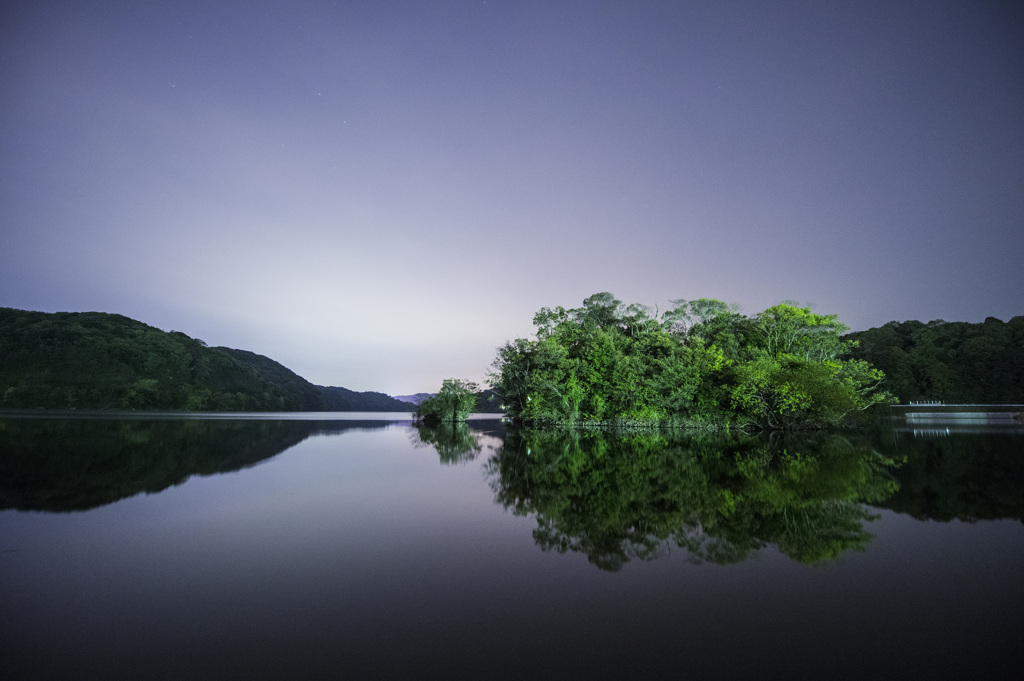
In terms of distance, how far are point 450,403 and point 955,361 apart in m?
83.8

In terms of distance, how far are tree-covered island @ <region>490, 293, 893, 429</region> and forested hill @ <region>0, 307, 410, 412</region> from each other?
71.9 metres

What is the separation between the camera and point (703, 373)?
116 feet

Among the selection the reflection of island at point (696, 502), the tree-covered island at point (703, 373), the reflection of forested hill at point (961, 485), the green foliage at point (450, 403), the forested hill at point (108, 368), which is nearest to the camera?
the reflection of island at point (696, 502)

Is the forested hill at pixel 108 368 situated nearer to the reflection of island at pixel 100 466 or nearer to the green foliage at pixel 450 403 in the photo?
the green foliage at pixel 450 403

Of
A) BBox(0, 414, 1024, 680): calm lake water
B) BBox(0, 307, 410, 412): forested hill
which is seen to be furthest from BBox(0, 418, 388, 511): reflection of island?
BBox(0, 307, 410, 412): forested hill

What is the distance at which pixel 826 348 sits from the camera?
36.7 m

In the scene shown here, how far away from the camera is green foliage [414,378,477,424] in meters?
50.3

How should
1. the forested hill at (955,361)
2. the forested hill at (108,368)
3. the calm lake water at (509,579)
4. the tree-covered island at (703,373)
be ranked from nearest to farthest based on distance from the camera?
1. the calm lake water at (509,579)
2. the tree-covered island at (703,373)
3. the forested hill at (955,361)
4. the forested hill at (108,368)

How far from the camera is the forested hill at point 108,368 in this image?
70375 millimetres

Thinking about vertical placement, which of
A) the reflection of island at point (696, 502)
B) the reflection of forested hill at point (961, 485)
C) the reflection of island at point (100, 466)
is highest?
the reflection of island at point (100, 466)

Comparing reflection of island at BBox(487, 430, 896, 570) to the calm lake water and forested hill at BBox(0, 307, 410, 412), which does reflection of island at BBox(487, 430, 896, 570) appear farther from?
forested hill at BBox(0, 307, 410, 412)

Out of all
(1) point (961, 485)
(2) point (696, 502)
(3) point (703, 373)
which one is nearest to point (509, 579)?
(2) point (696, 502)

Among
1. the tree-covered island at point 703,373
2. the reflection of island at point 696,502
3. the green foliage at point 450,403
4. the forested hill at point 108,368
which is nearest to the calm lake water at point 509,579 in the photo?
the reflection of island at point 696,502

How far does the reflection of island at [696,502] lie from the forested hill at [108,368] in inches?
3438
